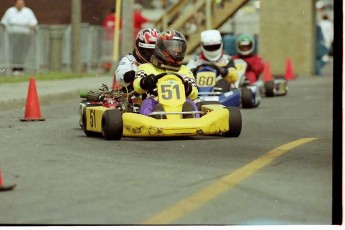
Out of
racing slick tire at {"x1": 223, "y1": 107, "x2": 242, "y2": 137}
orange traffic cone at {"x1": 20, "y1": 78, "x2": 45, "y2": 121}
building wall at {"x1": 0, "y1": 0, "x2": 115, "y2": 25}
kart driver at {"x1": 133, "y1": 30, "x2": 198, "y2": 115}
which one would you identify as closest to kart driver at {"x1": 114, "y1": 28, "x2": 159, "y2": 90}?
kart driver at {"x1": 133, "y1": 30, "x2": 198, "y2": 115}

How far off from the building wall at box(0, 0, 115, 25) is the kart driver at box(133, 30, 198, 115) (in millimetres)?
21414

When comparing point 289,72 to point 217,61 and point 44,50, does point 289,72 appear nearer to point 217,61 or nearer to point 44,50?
point 44,50

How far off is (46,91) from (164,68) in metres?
8.44

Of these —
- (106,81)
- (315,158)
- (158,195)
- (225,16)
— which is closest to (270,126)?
(315,158)

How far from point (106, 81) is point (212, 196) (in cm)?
1816

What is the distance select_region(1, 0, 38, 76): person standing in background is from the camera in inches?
1152

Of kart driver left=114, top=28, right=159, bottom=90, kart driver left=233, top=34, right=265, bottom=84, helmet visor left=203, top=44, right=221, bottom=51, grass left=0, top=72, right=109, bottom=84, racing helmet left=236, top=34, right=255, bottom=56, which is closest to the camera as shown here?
kart driver left=114, top=28, right=159, bottom=90

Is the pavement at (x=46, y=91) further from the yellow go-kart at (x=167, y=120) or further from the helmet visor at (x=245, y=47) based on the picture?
the yellow go-kart at (x=167, y=120)

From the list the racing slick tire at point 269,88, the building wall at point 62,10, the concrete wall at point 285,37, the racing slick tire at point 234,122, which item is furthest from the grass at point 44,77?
the racing slick tire at point 234,122

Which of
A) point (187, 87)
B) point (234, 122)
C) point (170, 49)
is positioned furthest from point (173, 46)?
point (234, 122)

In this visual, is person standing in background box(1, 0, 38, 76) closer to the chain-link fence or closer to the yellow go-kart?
the chain-link fence

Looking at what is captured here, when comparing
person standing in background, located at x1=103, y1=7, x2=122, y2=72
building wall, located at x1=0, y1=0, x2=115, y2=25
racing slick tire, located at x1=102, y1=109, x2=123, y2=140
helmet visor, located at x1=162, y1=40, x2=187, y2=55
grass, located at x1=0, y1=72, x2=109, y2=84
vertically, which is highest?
building wall, located at x1=0, y1=0, x2=115, y2=25

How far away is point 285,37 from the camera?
115 ft

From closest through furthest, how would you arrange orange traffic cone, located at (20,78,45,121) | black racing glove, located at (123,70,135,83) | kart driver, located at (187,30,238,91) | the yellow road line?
1. the yellow road line
2. black racing glove, located at (123,70,135,83)
3. orange traffic cone, located at (20,78,45,121)
4. kart driver, located at (187,30,238,91)
